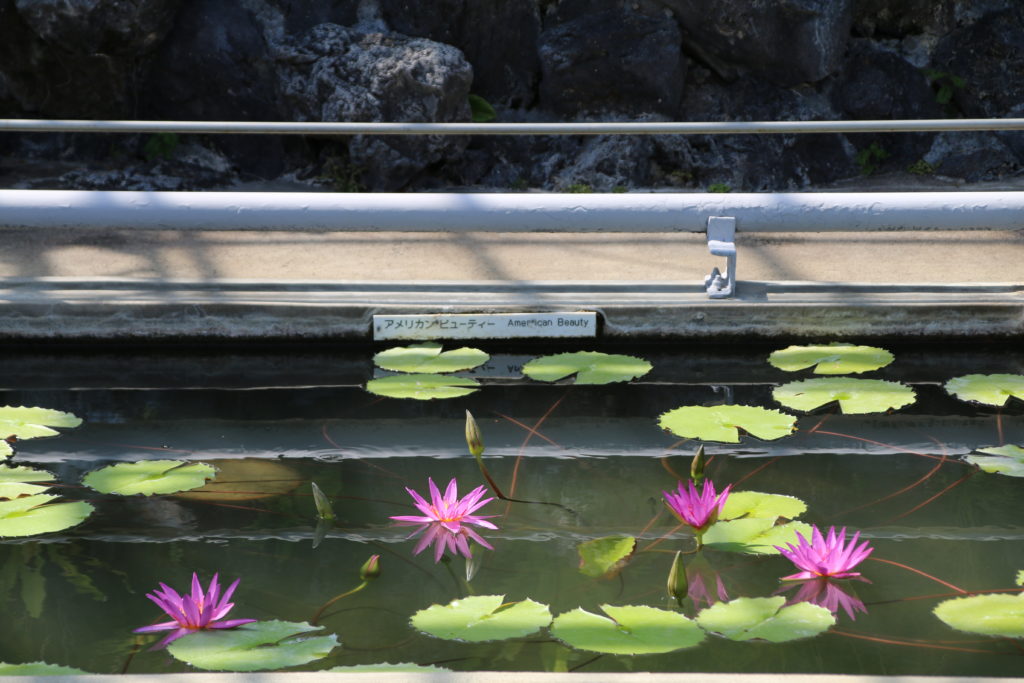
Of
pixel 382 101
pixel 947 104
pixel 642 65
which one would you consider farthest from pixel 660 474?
pixel 947 104

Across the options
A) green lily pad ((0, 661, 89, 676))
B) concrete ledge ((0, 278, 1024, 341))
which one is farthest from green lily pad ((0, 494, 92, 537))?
concrete ledge ((0, 278, 1024, 341))

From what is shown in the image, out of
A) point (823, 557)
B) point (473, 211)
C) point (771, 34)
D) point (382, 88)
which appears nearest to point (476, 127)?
point (473, 211)

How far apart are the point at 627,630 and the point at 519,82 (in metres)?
5.27

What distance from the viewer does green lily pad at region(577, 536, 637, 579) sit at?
1.69m

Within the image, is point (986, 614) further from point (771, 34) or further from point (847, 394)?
point (771, 34)

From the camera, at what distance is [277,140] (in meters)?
6.22

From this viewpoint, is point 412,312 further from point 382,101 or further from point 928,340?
point 382,101

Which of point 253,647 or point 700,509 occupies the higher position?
point 700,509

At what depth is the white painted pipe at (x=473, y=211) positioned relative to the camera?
2582mm

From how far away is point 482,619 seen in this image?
1.51 metres

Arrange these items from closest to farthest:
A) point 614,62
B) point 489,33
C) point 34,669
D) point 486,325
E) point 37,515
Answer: point 34,669
point 37,515
point 486,325
point 614,62
point 489,33

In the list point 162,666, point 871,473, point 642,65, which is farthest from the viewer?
point 642,65

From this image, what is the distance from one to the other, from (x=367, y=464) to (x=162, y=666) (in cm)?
75

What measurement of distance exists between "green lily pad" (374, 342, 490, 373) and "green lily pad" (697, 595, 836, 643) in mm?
1115
